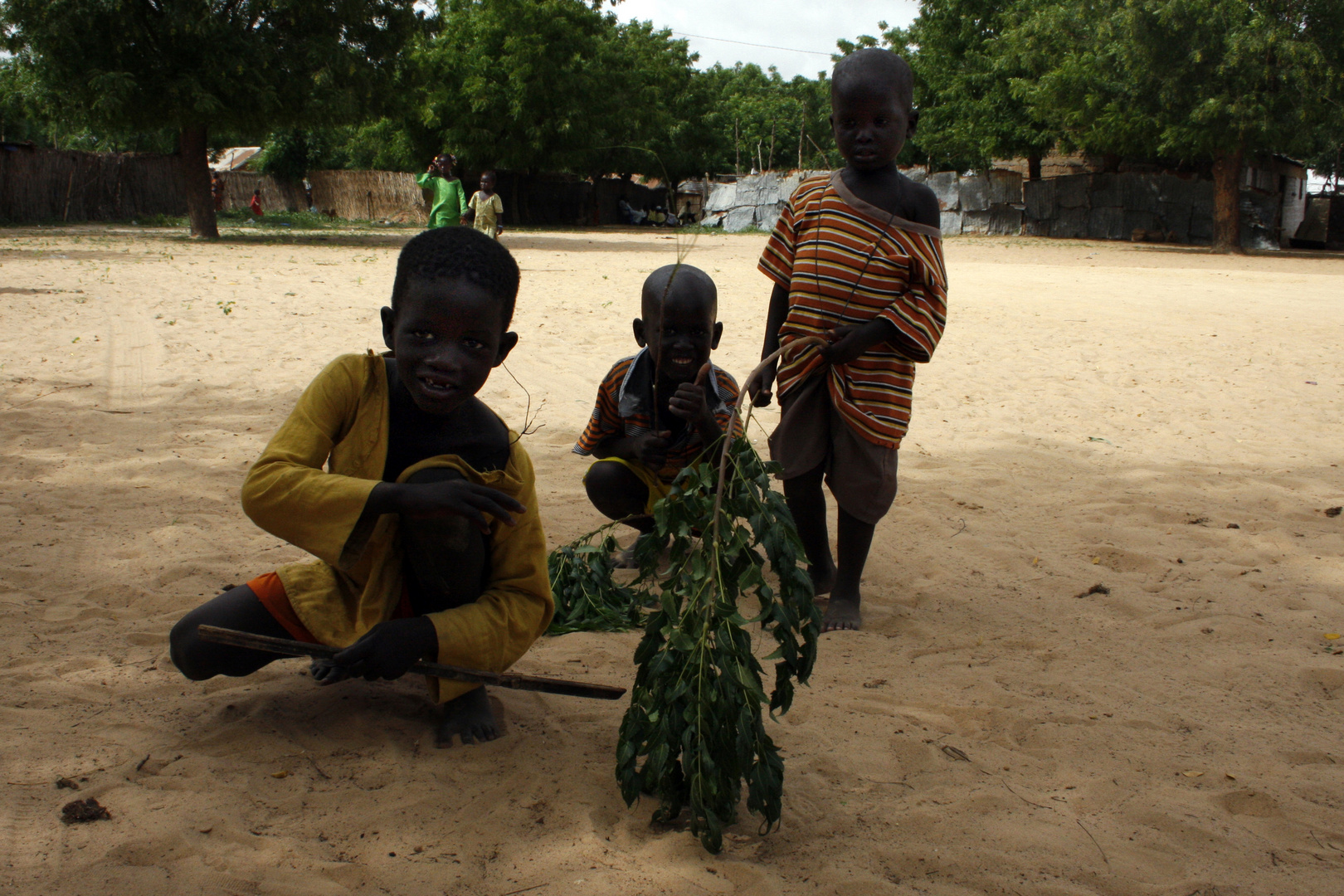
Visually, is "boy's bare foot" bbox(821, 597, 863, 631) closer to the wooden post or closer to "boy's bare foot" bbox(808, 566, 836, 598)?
"boy's bare foot" bbox(808, 566, 836, 598)

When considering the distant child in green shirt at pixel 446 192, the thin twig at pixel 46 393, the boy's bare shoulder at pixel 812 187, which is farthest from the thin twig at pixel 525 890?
the distant child in green shirt at pixel 446 192

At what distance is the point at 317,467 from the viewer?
6.85ft

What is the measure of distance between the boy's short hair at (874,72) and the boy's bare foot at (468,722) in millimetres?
1929

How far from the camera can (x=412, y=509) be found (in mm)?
1932

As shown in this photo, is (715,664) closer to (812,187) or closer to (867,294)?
(867,294)

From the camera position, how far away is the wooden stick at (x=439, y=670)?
2.02m

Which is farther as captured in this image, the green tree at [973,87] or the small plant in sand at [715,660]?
the green tree at [973,87]

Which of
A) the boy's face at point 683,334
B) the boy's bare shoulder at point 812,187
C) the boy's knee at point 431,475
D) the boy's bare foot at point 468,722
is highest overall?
the boy's bare shoulder at point 812,187

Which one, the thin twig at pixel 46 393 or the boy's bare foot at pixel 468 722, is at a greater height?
the thin twig at pixel 46 393

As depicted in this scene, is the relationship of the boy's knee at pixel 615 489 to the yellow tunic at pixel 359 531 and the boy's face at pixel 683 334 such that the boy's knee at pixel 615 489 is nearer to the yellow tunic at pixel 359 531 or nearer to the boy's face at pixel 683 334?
the boy's face at pixel 683 334

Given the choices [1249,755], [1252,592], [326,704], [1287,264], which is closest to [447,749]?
[326,704]

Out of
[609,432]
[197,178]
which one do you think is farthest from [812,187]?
[197,178]

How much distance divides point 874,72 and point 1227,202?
2207 cm

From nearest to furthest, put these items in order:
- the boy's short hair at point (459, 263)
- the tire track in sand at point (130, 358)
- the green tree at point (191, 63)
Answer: the boy's short hair at point (459, 263)
the tire track in sand at point (130, 358)
the green tree at point (191, 63)
